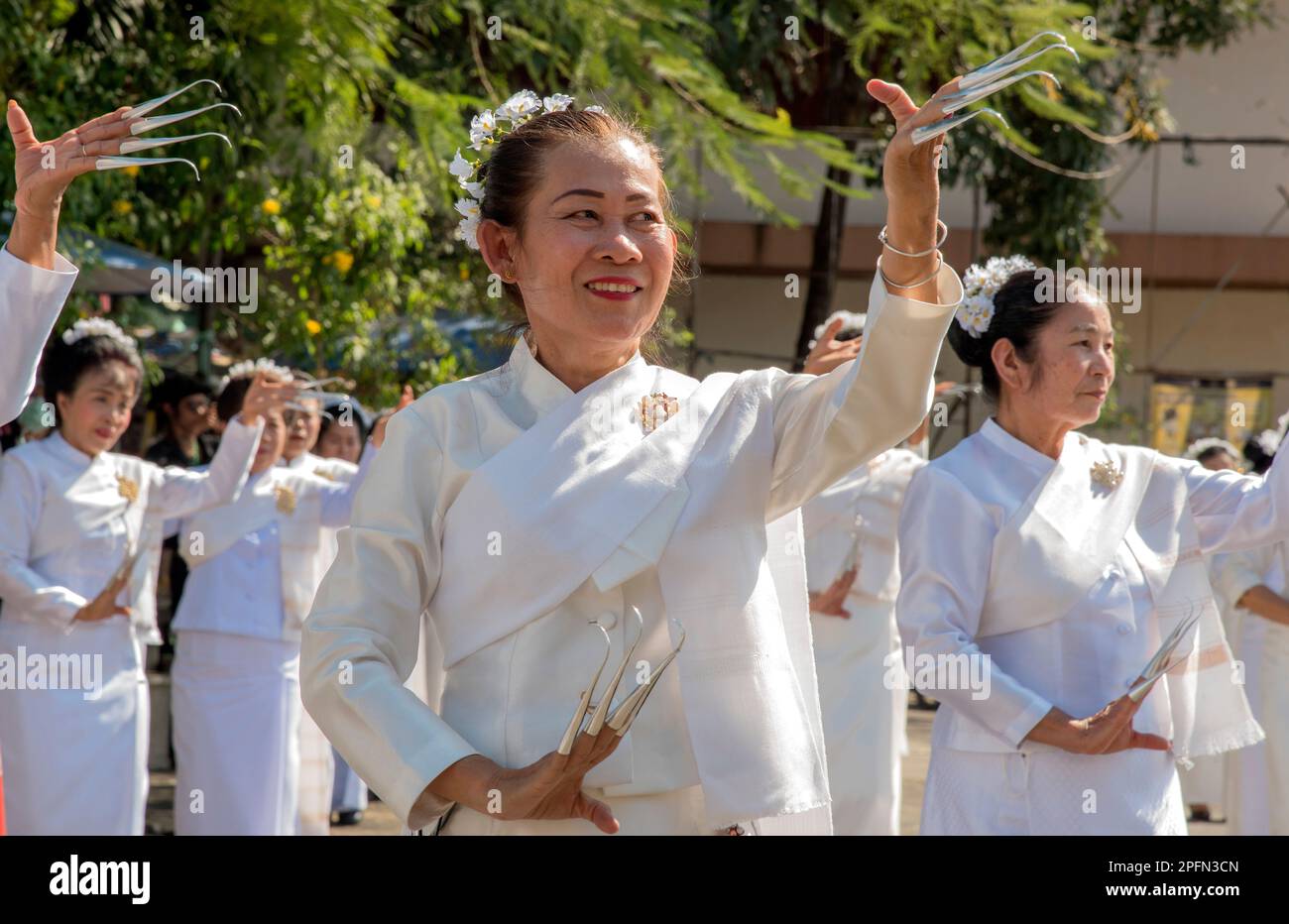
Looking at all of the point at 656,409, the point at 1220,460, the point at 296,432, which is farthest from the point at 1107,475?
the point at 1220,460

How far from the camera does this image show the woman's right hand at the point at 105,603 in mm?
5461

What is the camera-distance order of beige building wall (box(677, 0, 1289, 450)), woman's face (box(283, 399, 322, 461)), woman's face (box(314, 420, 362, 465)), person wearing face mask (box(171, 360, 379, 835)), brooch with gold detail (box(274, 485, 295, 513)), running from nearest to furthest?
person wearing face mask (box(171, 360, 379, 835)), brooch with gold detail (box(274, 485, 295, 513)), woman's face (box(283, 399, 322, 461)), woman's face (box(314, 420, 362, 465)), beige building wall (box(677, 0, 1289, 450))

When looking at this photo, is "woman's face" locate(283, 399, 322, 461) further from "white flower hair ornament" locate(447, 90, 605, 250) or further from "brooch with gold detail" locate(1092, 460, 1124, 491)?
"white flower hair ornament" locate(447, 90, 605, 250)

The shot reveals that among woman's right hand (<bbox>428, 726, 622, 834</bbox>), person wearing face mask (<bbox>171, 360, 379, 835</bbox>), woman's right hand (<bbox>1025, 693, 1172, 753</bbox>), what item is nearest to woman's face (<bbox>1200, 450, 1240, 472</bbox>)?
person wearing face mask (<bbox>171, 360, 379, 835</bbox>)

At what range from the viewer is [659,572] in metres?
2.26

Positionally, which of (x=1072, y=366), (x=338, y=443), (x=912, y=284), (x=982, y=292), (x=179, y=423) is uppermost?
(x=179, y=423)

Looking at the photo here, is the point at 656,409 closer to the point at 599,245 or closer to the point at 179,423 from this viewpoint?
the point at 599,245

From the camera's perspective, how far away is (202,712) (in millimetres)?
6637

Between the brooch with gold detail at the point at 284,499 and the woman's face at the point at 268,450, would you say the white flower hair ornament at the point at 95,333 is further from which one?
the brooch with gold detail at the point at 284,499

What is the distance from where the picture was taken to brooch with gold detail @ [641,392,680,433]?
238cm

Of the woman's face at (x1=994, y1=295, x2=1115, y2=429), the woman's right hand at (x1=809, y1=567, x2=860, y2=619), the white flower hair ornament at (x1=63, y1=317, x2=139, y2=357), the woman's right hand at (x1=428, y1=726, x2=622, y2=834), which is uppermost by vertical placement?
the white flower hair ornament at (x1=63, y1=317, x2=139, y2=357)

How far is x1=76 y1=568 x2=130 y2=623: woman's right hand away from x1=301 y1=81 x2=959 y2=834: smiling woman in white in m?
3.37

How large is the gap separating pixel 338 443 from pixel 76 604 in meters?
3.54
